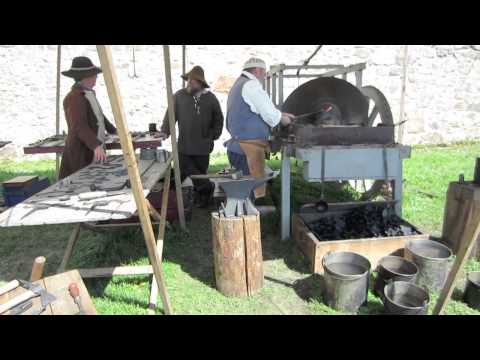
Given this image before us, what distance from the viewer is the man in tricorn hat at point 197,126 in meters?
5.20

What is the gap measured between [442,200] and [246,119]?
3.23 meters

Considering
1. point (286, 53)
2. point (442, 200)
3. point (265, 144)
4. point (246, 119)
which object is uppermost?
point (286, 53)

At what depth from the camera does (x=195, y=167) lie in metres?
5.50

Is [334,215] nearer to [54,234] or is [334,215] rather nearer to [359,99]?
[359,99]

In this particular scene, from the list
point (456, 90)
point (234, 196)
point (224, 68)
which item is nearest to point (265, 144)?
point (234, 196)

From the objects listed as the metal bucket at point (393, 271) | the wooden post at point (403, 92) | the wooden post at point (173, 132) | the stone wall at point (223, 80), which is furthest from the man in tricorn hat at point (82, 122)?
the wooden post at point (403, 92)

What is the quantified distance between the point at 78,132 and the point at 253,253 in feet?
7.55

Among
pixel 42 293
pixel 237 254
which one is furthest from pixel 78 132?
pixel 237 254

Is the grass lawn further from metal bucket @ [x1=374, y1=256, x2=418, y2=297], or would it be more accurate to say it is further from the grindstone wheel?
the grindstone wheel

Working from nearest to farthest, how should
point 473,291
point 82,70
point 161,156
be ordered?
1. point 473,291
2. point 82,70
3. point 161,156

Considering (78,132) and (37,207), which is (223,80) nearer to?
(78,132)

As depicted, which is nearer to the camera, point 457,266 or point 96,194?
point 457,266

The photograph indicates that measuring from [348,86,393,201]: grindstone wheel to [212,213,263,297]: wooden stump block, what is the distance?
215 cm

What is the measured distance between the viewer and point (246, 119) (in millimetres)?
4051
